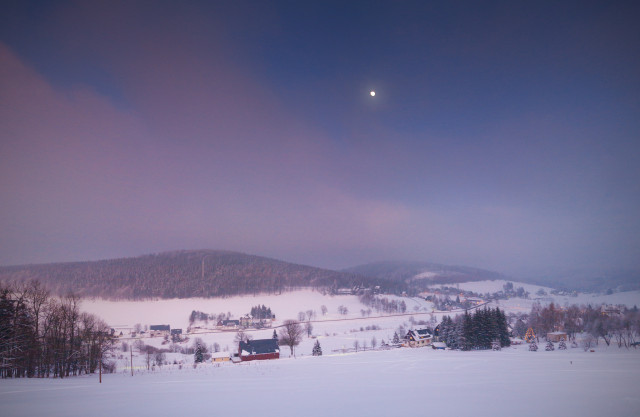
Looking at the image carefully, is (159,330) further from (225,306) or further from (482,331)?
(482,331)

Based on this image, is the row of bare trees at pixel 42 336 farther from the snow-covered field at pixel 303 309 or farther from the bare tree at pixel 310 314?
the bare tree at pixel 310 314

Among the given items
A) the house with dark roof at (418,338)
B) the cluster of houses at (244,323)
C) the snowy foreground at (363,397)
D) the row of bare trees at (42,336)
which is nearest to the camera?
the snowy foreground at (363,397)

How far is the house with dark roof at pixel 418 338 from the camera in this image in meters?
45.9

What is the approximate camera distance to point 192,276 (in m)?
123

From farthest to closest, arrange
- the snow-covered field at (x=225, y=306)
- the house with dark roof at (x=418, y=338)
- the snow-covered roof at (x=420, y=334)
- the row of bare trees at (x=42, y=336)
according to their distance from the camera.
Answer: the snow-covered field at (x=225, y=306) → the snow-covered roof at (x=420, y=334) → the house with dark roof at (x=418, y=338) → the row of bare trees at (x=42, y=336)

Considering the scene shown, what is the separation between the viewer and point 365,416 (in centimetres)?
842

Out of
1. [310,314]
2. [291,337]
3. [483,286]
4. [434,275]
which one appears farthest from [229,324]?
[434,275]

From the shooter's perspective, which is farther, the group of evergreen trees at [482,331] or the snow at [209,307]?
the snow at [209,307]

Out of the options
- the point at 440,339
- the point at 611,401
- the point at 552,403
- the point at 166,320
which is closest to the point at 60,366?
the point at 552,403

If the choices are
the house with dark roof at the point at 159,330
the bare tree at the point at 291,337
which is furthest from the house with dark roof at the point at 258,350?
the house with dark roof at the point at 159,330

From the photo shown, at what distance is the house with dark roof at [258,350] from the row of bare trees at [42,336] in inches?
609

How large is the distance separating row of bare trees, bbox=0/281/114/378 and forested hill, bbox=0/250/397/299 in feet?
244

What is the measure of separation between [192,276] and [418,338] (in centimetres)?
9741

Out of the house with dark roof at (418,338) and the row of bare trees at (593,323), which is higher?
the row of bare trees at (593,323)
